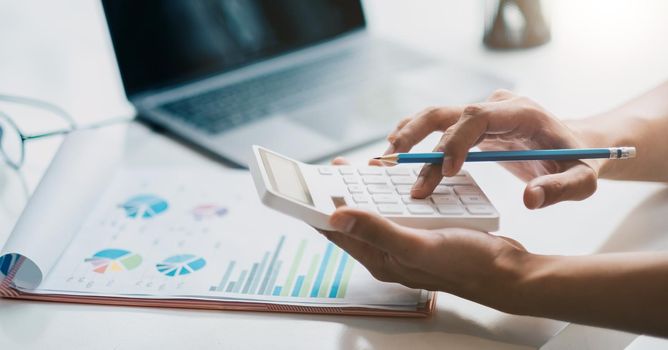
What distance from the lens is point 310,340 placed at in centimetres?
58

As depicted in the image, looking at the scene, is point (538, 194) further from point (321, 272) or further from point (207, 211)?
point (207, 211)

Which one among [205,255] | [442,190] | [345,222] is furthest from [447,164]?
[205,255]

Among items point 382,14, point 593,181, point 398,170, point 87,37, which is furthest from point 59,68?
point 593,181

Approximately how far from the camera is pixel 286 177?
0.61 m

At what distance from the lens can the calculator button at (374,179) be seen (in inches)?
25.3

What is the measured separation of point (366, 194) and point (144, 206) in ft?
0.90

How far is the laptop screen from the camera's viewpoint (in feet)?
3.16

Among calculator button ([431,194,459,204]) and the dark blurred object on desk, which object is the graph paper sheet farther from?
the dark blurred object on desk

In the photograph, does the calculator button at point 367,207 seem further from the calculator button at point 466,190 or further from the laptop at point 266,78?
the laptop at point 266,78

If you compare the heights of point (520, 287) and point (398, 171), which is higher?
point (398, 171)

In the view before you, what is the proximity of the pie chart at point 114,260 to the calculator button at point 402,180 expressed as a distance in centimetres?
24

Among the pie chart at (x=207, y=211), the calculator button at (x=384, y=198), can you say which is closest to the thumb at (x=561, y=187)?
the calculator button at (x=384, y=198)

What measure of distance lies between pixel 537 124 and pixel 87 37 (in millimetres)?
876

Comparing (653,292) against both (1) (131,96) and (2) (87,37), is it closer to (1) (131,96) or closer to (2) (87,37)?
(1) (131,96)
